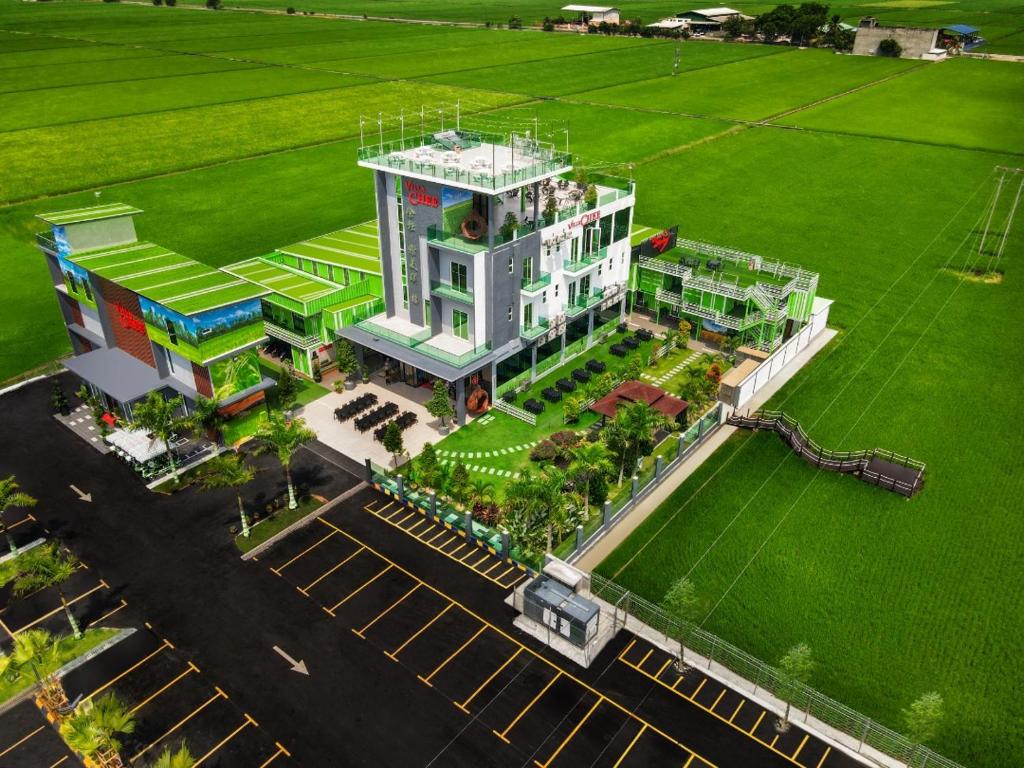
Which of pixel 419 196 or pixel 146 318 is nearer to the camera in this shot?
pixel 146 318

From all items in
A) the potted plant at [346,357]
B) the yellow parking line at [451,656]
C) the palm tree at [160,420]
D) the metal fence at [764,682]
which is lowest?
the yellow parking line at [451,656]

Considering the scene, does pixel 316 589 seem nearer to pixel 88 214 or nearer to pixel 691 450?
pixel 691 450

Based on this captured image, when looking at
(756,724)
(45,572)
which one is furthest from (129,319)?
(756,724)

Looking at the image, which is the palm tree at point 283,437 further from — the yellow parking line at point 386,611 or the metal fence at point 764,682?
the metal fence at point 764,682

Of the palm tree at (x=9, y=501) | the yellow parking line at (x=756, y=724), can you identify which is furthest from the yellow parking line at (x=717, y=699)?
the palm tree at (x=9, y=501)

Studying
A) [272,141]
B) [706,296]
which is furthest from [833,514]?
[272,141]

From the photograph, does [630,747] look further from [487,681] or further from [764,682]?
[764,682]
